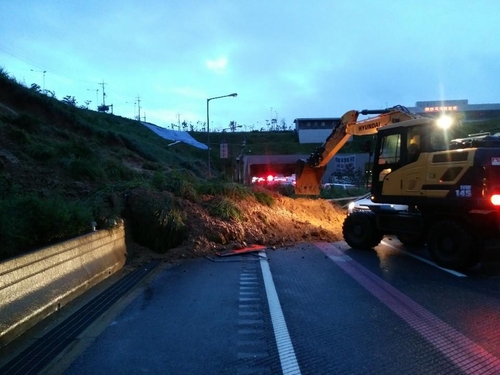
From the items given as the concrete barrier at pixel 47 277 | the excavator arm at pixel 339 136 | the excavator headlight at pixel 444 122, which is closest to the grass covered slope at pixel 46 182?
the concrete barrier at pixel 47 277

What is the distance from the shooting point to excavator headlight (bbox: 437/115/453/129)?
38.8ft

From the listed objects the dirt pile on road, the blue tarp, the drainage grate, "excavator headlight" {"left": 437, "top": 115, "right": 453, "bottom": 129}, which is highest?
the blue tarp

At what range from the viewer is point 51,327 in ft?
20.5

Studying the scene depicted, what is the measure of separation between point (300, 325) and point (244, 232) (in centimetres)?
778

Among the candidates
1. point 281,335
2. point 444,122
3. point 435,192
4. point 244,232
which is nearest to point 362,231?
point 435,192

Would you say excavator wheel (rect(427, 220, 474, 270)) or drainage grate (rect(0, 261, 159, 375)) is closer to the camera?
drainage grate (rect(0, 261, 159, 375))

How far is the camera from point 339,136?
62.2 ft

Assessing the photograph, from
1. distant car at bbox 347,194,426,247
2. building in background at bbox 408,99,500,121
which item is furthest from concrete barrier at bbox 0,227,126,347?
building in background at bbox 408,99,500,121

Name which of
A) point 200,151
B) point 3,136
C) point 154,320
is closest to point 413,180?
point 154,320

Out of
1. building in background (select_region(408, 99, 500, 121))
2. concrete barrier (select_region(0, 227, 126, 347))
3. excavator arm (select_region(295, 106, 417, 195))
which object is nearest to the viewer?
concrete barrier (select_region(0, 227, 126, 347))

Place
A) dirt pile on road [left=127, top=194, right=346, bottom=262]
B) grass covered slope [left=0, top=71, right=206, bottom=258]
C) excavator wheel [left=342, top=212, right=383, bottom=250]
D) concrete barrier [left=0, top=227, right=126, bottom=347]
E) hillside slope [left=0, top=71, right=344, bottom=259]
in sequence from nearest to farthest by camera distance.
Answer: concrete barrier [left=0, top=227, right=126, bottom=347] → grass covered slope [left=0, top=71, right=206, bottom=258] → hillside slope [left=0, top=71, right=344, bottom=259] → dirt pile on road [left=127, top=194, right=346, bottom=262] → excavator wheel [left=342, top=212, right=383, bottom=250]

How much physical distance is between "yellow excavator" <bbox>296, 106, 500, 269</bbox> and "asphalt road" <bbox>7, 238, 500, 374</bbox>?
782mm

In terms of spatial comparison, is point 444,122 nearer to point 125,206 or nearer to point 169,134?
point 125,206

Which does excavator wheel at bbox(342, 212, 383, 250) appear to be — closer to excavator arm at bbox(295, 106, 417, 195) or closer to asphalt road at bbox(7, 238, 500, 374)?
asphalt road at bbox(7, 238, 500, 374)
